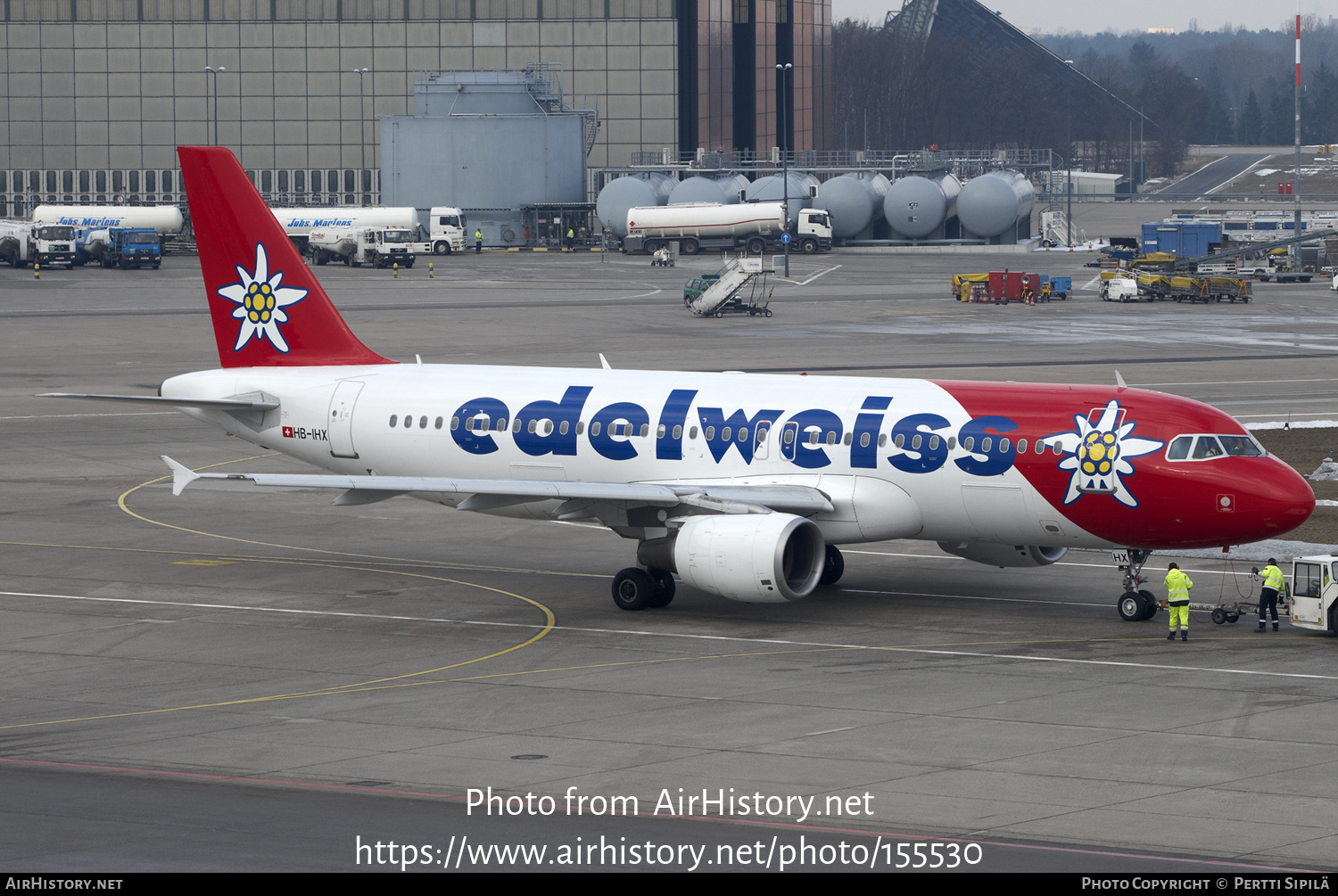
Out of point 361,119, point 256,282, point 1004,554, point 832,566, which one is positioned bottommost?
point 832,566

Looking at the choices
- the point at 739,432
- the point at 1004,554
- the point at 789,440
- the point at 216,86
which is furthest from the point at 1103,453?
the point at 216,86

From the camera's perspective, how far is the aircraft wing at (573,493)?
114 ft

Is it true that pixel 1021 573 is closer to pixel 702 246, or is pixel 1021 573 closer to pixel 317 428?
pixel 317 428

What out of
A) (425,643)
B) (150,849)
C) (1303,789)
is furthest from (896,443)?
(150,849)

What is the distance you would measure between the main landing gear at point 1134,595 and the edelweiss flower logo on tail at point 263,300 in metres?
20.3

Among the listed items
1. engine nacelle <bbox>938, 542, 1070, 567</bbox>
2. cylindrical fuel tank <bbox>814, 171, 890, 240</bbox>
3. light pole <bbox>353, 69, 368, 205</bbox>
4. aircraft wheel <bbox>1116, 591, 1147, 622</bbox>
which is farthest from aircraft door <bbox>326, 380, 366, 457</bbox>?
light pole <bbox>353, 69, 368, 205</bbox>

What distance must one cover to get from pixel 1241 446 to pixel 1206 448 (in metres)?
0.85

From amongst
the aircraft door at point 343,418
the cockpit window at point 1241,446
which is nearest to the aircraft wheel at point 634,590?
the aircraft door at point 343,418

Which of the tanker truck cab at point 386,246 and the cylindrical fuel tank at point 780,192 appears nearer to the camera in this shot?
the tanker truck cab at point 386,246

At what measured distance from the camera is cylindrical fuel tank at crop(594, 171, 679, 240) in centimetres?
17138

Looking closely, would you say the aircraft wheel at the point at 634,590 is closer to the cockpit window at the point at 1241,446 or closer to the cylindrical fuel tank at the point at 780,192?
the cockpit window at the point at 1241,446

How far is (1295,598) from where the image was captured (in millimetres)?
33969

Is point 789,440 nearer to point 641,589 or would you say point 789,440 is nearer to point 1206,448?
point 641,589

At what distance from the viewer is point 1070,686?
29328 millimetres
